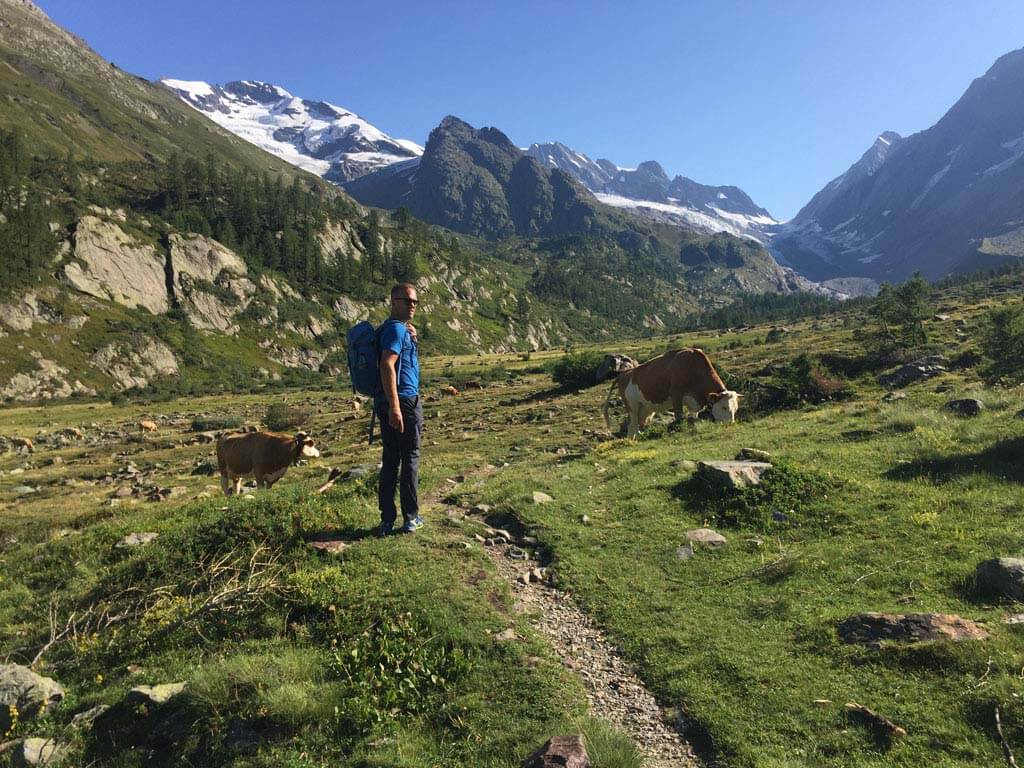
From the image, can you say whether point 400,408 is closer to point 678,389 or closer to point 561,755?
point 561,755

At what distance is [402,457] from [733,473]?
231 inches

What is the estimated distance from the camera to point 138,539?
916 centimetres

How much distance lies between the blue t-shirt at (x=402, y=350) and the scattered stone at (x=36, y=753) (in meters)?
5.05

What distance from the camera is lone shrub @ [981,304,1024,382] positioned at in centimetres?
2164

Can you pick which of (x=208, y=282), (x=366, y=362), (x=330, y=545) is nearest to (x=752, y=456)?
(x=366, y=362)

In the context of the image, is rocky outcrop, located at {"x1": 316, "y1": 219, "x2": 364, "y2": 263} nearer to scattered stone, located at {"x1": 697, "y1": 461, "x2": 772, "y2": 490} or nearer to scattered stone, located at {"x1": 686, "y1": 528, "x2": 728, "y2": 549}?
scattered stone, located at {"x1": 697, "y1": 461, "x2": 772, "y2": 490}

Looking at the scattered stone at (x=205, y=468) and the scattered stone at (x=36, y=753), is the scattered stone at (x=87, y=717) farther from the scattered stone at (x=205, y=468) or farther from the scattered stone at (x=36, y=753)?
the scattered stone at (x=205, y=468)

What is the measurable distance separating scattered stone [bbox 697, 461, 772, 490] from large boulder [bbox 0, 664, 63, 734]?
9537 millimetres

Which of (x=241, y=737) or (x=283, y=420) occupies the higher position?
(x=241, y=737)

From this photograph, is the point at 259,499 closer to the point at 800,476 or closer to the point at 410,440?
the point at 410,440

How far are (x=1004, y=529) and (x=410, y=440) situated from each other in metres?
8.11

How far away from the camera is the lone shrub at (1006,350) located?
2164 cm

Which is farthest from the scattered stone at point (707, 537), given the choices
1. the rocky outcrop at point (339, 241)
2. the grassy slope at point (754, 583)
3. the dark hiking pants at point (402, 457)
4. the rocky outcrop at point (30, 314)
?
the rocky outcrop at point (339, 241)

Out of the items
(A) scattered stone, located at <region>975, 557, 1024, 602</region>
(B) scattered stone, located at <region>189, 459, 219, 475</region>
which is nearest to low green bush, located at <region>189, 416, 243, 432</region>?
(B) scattered stone, located at <region>189, 459, 219, 475</region>
